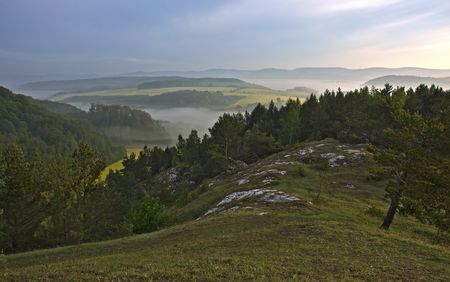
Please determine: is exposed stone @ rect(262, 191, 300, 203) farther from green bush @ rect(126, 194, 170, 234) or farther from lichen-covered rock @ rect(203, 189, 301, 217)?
green bush @ rect(126, 194, 170, 234)

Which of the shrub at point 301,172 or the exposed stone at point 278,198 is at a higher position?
the exposed stone at point 278,198

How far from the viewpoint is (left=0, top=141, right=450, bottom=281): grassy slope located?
17.4m

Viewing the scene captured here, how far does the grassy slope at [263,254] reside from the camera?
17422mm

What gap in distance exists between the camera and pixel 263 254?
808 inches

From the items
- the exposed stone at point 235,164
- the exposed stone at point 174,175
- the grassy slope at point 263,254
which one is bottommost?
the exposed stone at point 174,175

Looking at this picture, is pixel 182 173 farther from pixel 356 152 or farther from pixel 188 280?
pixel 188 280

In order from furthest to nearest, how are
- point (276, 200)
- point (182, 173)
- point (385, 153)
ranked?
point (182, 173), point (276, 200), point (385, 153)

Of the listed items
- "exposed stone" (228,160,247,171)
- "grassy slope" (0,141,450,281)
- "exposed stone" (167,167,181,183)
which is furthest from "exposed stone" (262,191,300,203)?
"exposed stone" (167,167,181,183)

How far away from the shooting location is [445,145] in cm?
2831

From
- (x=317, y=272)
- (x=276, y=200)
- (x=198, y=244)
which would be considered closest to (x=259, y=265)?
(x=317, y=272)

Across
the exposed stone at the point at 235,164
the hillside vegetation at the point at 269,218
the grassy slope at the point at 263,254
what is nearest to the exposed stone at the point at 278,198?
the hillside vegetation at the point at 269,218

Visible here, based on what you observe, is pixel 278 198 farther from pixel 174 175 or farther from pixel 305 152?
A: pixel 174 175

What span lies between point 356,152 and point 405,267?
5593 centimetres

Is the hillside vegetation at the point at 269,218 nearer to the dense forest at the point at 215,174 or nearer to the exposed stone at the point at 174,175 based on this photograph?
the dense forest at the point at 215,174
